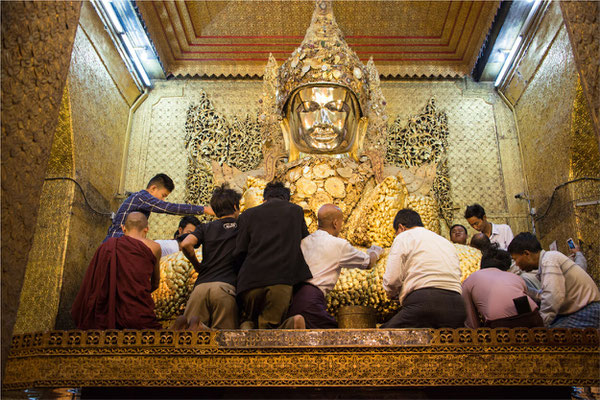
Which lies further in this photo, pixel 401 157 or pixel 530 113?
pixel 401 157

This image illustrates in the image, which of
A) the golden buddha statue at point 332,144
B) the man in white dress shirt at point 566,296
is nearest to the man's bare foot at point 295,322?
the man in white dress shirt at point 566,296

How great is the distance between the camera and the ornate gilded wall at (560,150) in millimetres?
4250

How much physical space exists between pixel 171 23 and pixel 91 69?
41.1 inches

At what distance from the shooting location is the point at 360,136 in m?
5.12

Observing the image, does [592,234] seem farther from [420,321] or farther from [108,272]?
[108,272]

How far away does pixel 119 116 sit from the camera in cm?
544

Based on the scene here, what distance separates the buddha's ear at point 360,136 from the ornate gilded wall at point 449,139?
0.82 m

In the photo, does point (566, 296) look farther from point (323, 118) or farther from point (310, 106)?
point (310, 106)

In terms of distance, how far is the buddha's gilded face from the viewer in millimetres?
4770

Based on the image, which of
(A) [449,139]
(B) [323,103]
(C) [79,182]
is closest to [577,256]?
(A) [449,139]

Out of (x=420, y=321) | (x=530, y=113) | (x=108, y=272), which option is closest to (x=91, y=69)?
(x=108, y=272)

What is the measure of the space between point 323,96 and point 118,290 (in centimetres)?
275

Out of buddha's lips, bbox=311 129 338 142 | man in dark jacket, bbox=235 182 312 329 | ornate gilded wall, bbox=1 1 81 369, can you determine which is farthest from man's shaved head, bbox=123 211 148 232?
buddha's lips, bbox=311 129 338 142

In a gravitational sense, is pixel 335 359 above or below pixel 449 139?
below
